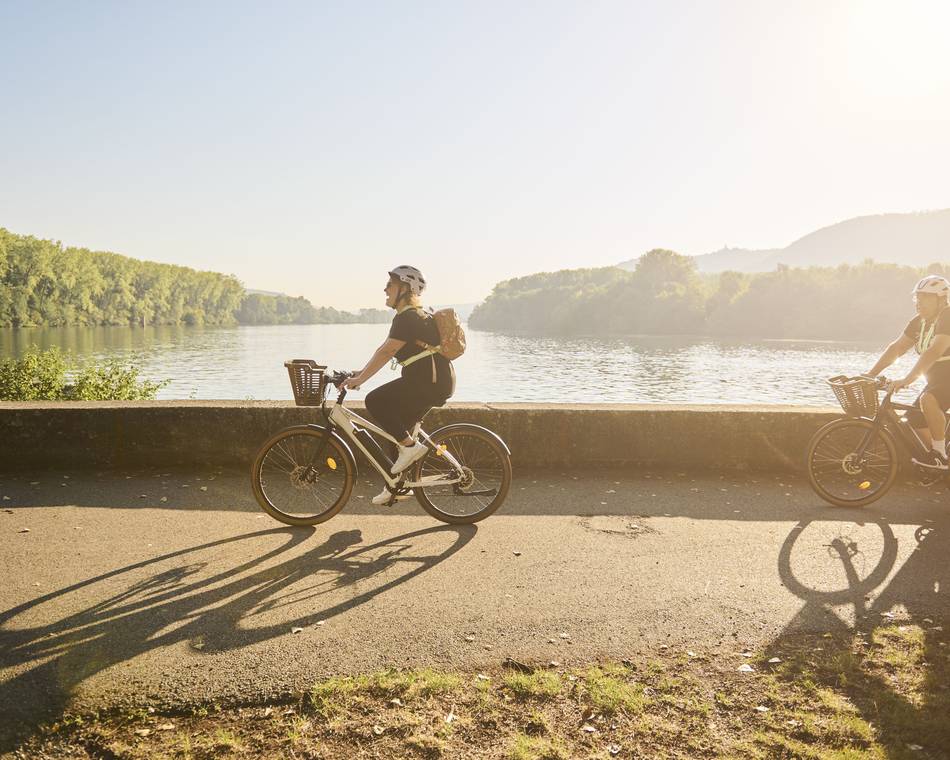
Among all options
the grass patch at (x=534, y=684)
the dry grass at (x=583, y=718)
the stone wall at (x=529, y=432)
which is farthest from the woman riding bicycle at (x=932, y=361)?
the grass patch at (x=534, y=684)

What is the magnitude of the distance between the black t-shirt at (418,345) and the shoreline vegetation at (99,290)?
3792 inches

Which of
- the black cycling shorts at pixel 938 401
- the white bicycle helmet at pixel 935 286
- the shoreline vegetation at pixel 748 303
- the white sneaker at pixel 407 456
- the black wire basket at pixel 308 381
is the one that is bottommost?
the white sneaker at pixel 407 456

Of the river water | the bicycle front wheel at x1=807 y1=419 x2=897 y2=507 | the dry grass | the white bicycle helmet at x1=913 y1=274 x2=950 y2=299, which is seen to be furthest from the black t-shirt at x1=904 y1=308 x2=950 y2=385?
the river water

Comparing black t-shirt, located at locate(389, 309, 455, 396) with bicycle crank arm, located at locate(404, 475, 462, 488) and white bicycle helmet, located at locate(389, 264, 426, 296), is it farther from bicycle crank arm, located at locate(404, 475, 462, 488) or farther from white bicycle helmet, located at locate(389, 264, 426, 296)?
bicycle crank arm, located at locate(404, 475, 462, 488)

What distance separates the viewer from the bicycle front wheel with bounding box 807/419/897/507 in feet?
19.4

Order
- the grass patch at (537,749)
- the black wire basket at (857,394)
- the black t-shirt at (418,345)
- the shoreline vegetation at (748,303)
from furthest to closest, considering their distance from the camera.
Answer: the shoreline vegetation at (748,303)
the black wire basket at (857,394)
the black t-shirt at (418,345)
the grass patch at (537,749)

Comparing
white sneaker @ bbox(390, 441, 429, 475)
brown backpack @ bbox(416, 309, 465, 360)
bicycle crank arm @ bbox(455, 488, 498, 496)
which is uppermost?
brown backpack @ bbox(416, 309, 465, 360)

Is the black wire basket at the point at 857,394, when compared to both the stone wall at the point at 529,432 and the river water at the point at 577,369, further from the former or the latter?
the river water at the point at 577,369

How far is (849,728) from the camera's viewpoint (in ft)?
8.95

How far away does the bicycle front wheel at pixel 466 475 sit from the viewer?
5391 millimetres

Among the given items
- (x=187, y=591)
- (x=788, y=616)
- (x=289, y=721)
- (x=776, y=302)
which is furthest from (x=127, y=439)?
(x=776, y=302)

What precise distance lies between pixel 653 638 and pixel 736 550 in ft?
5.27

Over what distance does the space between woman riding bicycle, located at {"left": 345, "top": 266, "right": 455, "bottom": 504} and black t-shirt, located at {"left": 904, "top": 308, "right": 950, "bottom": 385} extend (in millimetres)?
3700

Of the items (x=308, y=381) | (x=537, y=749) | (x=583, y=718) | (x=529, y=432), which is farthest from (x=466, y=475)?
(x=537, y=749)
